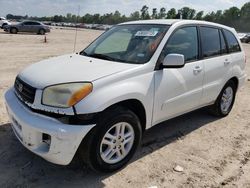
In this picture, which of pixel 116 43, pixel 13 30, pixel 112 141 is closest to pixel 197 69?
pixel 116 43

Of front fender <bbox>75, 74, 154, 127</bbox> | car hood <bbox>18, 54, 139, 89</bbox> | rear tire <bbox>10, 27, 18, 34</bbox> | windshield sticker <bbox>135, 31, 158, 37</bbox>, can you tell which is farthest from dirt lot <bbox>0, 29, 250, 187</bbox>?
rear tire <bbox>10, 27, 18, 34</bbox>

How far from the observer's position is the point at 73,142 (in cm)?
309

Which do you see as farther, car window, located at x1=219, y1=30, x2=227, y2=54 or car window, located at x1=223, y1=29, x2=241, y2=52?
car window, located at x1=223, y1=29, x2=241, y2=52

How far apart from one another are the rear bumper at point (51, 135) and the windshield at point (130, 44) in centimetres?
129

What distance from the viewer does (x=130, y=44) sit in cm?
432

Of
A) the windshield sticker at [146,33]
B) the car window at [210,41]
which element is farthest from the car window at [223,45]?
the windshield sticker at [146,33]

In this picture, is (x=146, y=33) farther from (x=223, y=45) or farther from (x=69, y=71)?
(x=223, y=45)

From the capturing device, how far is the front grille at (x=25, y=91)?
3.37 metres

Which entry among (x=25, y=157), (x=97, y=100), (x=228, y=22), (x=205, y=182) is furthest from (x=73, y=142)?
(x=228, y=22)

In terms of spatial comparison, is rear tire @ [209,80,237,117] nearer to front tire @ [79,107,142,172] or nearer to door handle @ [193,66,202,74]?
door handle @ [193,66,202,74]

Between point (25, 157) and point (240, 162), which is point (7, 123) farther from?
point (240, 162)

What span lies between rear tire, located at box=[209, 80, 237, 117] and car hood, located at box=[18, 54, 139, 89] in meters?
2.46

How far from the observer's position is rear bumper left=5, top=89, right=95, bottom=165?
306 centimetres

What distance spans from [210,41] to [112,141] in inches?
103
